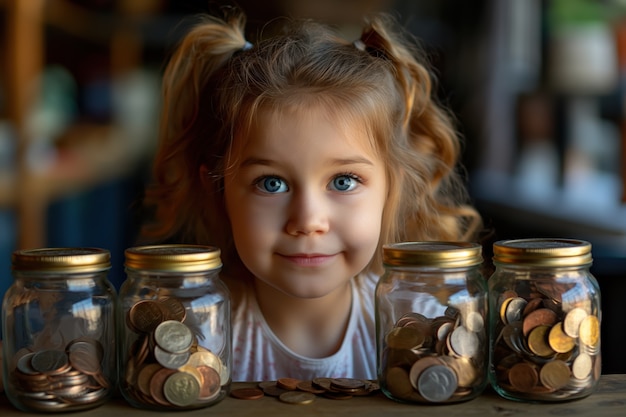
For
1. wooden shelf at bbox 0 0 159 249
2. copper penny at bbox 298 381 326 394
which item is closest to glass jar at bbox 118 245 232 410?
copper penny at bbox 298 381 326 394

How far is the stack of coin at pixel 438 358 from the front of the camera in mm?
1034

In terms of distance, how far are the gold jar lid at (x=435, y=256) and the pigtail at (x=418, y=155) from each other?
39 centimetres

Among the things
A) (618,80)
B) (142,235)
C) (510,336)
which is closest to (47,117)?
(142,235)

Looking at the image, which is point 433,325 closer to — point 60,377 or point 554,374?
point 554,374

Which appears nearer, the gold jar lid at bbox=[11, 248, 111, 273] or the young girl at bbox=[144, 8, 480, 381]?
the gold jar lid at bbox=[11, 248, 111, 273]

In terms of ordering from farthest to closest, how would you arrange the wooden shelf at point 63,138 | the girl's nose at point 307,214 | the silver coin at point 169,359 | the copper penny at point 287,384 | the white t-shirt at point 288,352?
the wooden shelf at point 63,138, the white t-shirt at point 288,352, the girl's nose at point 307,214, the copper penny at point 287,384, the silver coin at point 169,359

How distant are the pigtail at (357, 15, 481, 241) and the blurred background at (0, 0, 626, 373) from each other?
25.1 inches

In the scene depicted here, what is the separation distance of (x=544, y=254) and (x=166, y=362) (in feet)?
1.63

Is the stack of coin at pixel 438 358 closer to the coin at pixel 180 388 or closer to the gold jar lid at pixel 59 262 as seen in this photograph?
the coin at pixel 180 388

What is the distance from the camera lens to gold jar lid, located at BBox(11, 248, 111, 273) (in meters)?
1.02

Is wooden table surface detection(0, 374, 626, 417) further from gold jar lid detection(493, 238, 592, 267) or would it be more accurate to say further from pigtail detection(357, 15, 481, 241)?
pigtail detection(357, 15, 481, 241)

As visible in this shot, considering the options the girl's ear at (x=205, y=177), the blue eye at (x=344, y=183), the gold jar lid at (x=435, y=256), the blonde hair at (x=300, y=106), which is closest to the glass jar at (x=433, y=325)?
the gold jar lid at (x=435, y=256)

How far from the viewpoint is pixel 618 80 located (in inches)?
120

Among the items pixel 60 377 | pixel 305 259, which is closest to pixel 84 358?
pixel 60 377
